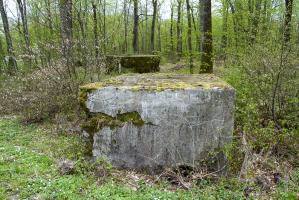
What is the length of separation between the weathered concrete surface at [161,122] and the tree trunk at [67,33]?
312 cm

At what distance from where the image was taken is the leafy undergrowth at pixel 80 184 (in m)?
4.02

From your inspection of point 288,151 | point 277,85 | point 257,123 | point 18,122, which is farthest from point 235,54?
point 18,122

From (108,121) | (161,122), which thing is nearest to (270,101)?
(161,122)

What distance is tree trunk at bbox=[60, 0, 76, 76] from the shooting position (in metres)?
7.80

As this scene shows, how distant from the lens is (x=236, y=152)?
194 inches

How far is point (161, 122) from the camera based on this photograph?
473 cm

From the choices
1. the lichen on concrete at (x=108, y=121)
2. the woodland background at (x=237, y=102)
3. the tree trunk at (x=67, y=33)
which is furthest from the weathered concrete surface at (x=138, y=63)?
the lichen on concrete at (x=108, y=121)

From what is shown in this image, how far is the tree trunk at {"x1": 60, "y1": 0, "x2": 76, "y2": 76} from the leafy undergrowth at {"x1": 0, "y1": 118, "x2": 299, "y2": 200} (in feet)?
9.50

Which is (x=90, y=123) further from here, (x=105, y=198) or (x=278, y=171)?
(x=278, y=171)

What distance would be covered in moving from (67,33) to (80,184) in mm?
5035

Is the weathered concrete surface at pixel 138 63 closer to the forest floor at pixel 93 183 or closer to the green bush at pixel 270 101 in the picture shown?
the green bush at pixel 270 101

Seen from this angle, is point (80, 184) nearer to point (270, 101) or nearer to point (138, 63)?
point (270, 101)

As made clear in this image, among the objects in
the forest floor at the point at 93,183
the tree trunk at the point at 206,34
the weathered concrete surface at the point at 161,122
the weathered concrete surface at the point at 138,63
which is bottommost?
the forest floor at the point at 93,183

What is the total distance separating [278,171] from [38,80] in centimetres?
612
